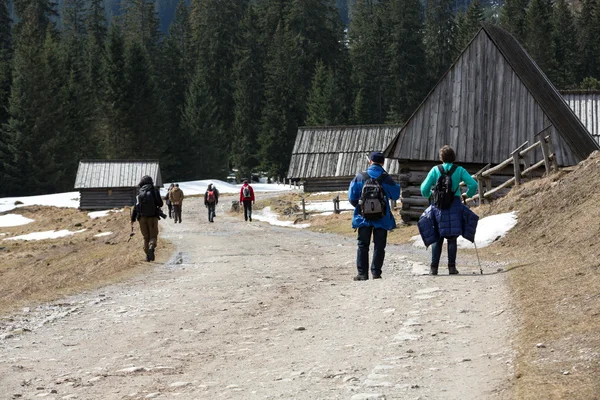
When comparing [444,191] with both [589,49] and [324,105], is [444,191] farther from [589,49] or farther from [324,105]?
[589,49]

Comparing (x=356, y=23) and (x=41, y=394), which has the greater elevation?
(x=356, y=23)

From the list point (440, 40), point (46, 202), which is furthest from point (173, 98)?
point (46, 202)

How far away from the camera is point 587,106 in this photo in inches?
1505

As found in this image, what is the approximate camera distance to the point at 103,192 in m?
59.5

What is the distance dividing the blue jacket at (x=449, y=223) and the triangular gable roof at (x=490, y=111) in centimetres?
1234

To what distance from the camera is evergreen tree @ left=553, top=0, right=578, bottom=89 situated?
108500 mm

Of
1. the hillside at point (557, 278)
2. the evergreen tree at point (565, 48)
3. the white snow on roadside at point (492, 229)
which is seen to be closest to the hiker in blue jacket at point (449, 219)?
the hillside at point (557, 278)

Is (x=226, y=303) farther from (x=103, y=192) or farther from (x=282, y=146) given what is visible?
(x=282, y=146)

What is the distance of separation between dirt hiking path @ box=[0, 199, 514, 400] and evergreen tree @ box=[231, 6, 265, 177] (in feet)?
285

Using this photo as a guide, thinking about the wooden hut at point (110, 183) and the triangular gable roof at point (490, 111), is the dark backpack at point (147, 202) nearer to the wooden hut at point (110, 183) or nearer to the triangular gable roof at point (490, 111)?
the triangular gable roof at point (490, 111)

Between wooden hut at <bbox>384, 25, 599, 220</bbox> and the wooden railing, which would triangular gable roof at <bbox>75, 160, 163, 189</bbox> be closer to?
wooden hut at <bbox>384, 25, 599, 220</bbox>

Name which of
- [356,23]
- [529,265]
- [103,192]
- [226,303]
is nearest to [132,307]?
[226,303]

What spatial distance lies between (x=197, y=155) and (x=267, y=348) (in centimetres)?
8910

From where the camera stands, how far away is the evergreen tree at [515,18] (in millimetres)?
111125
